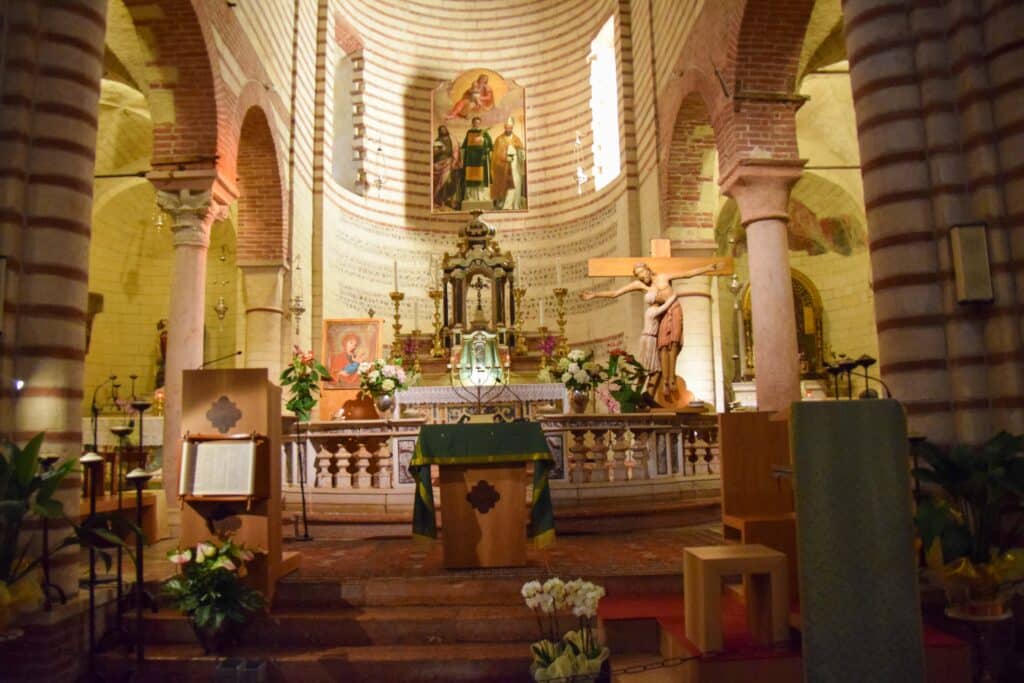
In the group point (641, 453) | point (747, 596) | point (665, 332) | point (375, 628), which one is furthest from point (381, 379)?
point (747, 596)

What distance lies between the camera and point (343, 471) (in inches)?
321

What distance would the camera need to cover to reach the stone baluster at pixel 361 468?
8.11 m

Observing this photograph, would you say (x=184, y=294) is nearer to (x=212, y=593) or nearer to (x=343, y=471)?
(x=343, y=471)

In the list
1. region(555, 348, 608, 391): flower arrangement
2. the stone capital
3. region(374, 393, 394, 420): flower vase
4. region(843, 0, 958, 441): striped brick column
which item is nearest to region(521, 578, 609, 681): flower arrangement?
region(843, 0, 958, 441): striped brick column

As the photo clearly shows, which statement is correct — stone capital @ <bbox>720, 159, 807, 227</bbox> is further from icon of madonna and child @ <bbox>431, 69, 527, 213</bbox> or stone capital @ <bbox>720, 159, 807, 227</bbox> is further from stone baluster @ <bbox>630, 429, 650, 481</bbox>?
icon of madonna and child @ <bbox>431, 69, 527, 213</bbox>

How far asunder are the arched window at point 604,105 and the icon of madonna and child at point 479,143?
5.52 ft

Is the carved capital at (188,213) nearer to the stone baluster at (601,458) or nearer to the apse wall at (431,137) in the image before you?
the stone baluster at (601,458)

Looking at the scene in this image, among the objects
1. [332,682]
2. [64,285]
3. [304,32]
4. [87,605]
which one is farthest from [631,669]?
[304,32]

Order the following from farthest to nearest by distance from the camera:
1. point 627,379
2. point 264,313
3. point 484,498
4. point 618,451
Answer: point 264,313, point 627,379, point 618,451, point 484,498

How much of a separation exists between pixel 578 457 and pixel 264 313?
6.93m

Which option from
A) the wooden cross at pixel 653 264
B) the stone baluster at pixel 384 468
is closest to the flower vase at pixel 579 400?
the stone baluster at pixel 384 468

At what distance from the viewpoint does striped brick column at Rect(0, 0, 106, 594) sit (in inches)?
198

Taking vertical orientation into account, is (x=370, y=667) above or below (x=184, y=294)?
below

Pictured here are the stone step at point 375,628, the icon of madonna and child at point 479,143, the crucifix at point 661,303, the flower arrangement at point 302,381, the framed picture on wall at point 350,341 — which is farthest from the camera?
the icon of madonna and child at point 479,143
